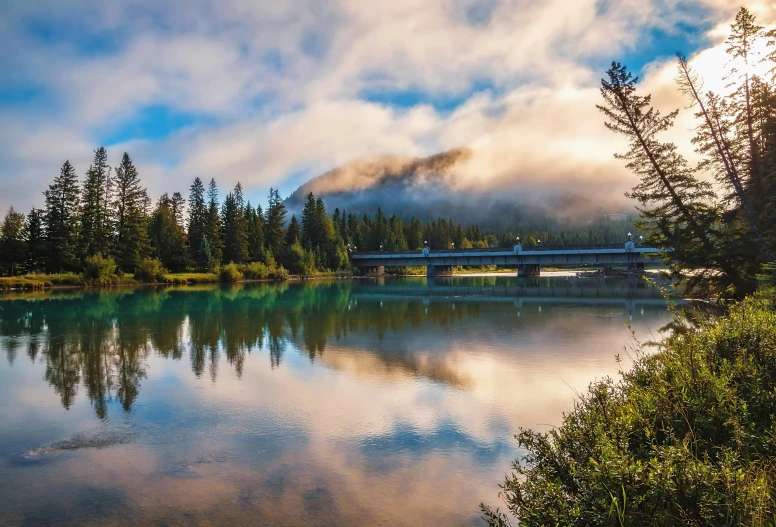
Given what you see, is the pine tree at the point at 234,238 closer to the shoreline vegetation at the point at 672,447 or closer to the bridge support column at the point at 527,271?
the bridge support column at the point at 527,271

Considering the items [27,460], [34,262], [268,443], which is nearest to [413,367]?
[268,443]

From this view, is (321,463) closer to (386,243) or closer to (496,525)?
(496,525)

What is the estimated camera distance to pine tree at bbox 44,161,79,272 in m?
82.6

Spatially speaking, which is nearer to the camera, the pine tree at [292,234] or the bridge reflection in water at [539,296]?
the bridge reflection in water at [539,296]

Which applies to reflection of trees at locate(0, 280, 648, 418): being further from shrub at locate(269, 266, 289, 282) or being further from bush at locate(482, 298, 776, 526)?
shrub at locate(269, 266, 289, 282)

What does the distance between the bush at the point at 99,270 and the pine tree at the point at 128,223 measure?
6.86 meters

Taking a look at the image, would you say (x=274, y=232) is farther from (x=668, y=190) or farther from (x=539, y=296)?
(x=668, y=190)

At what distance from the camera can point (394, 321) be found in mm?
36250

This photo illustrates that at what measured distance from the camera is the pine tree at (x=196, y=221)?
110 m

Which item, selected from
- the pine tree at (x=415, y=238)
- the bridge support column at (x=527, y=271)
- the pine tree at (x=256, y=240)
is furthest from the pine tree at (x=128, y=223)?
the pine tree at (x=415, y=238)

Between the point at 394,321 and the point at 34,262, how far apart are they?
7711 cm

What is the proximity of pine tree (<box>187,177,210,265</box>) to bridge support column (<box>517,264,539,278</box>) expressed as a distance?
72690 millimetres

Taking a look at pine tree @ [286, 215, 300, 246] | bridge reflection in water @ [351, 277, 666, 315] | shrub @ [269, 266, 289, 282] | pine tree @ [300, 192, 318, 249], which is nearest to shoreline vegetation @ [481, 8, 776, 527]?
bridge reflection in water @ [351, 277, 666, 315]

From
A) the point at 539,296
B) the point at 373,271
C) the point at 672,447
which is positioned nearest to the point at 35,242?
the point at 539,296
